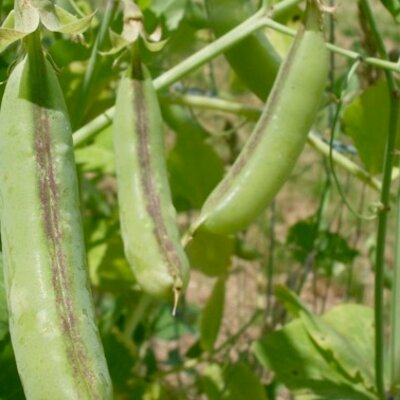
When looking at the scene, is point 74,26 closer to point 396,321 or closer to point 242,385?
point 396,321

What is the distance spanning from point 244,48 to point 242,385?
0.74m

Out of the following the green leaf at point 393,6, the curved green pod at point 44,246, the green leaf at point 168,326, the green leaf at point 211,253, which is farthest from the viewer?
the green leaf at point 168,326

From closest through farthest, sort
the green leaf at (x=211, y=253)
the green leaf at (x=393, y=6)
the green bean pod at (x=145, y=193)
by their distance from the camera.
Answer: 1. the green bean pod at (x=145, y=193)
2. the green leaf at (x=393, y=6)
3. the green leaf at (x=211, y=253)

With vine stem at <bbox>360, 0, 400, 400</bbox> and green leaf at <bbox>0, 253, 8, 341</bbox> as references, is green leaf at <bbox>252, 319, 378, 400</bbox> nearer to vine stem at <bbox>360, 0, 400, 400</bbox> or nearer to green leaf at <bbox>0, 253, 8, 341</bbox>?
vine stem at <bbox>360, 0, 400, 400</bbox>

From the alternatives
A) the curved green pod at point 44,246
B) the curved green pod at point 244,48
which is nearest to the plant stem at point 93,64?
the curved green pod at point 244,48

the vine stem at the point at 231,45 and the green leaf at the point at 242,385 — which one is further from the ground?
the vine stem at the point at 231,45

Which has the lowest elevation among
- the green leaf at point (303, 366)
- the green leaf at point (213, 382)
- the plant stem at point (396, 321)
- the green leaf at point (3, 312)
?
the green leaf at point (213, 382)

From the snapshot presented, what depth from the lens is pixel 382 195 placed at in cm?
129

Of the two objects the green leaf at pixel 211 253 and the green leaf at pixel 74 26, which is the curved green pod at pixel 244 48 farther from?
the green leaf at pixel 211 253

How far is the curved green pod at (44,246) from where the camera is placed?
0.85 metres

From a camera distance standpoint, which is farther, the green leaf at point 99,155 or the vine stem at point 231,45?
the green leaf at point 99,155

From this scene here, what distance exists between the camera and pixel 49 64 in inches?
38.1

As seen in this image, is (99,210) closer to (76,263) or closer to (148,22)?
(148,22)

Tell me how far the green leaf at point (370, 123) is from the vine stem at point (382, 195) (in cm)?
23
